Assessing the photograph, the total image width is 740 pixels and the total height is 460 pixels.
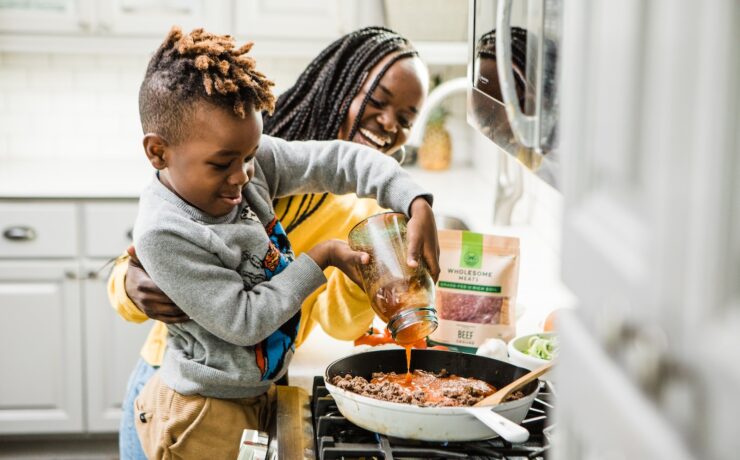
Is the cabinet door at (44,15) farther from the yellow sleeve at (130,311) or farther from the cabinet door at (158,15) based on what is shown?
the yellow sleeve at (130,311)

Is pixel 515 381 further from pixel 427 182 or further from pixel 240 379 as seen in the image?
pixel 427 182

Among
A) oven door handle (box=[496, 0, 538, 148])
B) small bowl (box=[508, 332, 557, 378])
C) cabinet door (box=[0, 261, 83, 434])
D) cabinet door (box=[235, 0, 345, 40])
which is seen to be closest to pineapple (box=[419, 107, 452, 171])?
cabinet door (box=[235, 0, 345, 40])

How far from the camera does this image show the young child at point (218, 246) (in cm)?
125

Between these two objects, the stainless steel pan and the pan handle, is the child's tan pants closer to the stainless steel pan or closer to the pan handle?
A: the stainless steel pan

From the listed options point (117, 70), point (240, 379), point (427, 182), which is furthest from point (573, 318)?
point (117, 70)

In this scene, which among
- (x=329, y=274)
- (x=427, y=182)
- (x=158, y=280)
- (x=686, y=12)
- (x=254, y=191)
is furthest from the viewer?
(x=427, y=182)

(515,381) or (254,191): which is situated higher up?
(254,191)

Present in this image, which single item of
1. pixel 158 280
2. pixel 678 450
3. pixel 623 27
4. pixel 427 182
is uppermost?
pixel 623 27

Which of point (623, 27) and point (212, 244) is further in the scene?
point (212, 244)

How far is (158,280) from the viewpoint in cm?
127

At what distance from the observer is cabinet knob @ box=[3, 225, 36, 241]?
10.6ft

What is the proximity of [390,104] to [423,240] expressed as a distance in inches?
20.3

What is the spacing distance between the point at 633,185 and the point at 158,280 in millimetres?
932

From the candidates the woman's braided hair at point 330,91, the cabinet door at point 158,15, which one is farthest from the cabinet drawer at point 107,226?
the woman's braided hair at point 330,91
